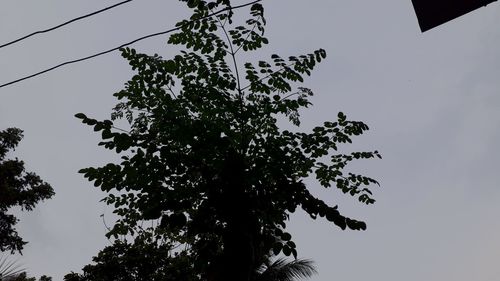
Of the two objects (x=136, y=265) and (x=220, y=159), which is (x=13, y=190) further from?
(x=220, y=159)

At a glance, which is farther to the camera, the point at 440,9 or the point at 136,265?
the point at 136,265

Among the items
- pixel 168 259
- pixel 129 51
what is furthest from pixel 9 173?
pixel 129 51

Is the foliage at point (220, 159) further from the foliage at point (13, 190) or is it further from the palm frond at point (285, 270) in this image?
the foliage at point (13, 190)

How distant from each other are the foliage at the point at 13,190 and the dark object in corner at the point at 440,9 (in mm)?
17059

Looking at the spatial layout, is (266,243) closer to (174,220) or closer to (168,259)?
(174,220)

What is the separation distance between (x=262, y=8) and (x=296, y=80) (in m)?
1.21

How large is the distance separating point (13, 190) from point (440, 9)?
17.4 meters

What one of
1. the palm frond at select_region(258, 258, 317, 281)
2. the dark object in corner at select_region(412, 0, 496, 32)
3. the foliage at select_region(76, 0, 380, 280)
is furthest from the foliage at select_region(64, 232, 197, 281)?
the dark object in corner at select_region(412, 0, 496, 32)

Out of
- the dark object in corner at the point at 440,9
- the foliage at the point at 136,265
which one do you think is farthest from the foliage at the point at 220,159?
the foliage at the point at 136,265

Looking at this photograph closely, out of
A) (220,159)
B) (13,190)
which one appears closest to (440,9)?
(220,159)

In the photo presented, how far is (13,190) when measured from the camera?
55.8 ft

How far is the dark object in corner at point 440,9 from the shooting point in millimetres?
3652

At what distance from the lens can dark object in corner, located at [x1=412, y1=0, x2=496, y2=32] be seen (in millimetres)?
3652

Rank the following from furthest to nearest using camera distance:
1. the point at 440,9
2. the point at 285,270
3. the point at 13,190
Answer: the point at 13,190, the point at 285,270, the point at 440,9
